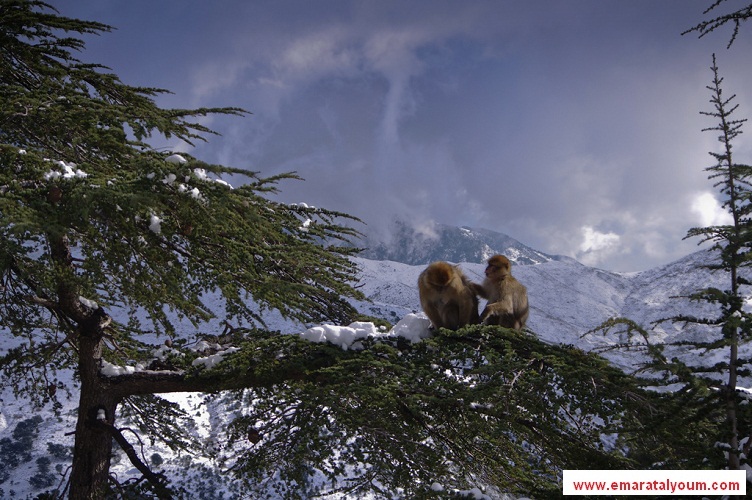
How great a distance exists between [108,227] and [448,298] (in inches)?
138

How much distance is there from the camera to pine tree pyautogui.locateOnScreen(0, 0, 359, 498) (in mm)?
3986

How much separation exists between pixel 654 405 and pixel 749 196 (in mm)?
→ 1554

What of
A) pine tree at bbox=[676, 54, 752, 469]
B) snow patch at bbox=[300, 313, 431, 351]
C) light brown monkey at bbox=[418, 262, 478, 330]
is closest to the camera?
pine tree at bbox=[676, 54, 752, 469]

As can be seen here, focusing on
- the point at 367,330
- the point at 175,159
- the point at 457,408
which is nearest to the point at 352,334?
the point at 367,330

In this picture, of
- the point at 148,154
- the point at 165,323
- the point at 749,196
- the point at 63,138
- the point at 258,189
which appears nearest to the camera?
the point at 749,196

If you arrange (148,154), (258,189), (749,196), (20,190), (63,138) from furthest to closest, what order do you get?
1. (258,189)
2. (63,138)
3. (148,154)
4. (20,190)
5. (749,196)

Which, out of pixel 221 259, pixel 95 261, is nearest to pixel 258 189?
pixel 221 259

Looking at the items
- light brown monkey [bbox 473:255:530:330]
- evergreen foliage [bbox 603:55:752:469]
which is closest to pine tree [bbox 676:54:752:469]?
evergreen foliage [bbox 603:55:752:469]

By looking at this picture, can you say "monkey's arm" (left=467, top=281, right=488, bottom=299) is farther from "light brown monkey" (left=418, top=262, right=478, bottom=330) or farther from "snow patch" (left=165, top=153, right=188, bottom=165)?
"snow patch" (left=165, top=153, right=188, bottom=165)

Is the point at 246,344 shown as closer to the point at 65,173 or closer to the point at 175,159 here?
the point at 175,159

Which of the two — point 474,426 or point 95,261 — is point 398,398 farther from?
point 95,261

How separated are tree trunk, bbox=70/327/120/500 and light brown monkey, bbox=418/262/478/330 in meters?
4.16

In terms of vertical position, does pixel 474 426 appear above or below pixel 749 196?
below

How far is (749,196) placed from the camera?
321cm
